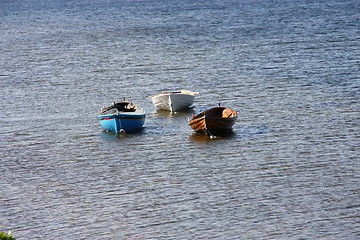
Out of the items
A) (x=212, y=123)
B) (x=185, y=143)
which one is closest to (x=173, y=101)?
(x=212, y=123)

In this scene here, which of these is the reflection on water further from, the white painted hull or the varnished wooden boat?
the white painted hull

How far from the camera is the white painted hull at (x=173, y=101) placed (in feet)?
165

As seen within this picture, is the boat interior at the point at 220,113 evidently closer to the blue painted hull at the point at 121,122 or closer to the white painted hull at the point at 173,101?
the blue painted hull at the point at 121,122

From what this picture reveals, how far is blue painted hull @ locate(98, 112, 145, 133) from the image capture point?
44.6 meters

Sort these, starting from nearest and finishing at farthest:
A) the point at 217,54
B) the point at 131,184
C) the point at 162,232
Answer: the point at 162,232 → the point at 131,184 → the point at 217,54

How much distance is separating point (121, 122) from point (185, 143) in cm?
561

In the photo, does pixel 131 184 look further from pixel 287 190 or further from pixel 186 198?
pixel 287 190

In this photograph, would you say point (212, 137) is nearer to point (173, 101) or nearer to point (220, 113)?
point (220, 113)

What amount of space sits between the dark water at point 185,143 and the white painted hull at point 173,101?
2.71ft

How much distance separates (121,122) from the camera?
44.8m

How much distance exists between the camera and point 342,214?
1145 inches

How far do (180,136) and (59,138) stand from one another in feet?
27.4

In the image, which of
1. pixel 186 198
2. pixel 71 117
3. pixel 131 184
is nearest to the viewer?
pixel 186 198

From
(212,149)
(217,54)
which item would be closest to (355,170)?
(212,149)
